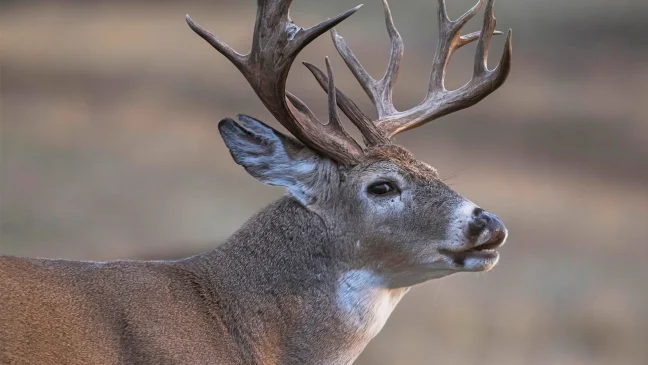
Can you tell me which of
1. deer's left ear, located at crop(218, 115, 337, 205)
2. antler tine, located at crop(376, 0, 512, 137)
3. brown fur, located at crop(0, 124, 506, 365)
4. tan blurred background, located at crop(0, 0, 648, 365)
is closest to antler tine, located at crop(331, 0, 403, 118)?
antler tine, located at crop(376, 0, 512, 137)

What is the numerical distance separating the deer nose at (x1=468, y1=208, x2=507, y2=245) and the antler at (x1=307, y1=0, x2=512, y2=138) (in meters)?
0.86

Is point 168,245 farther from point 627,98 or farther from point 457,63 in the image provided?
point 627,98

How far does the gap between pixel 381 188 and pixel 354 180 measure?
0.15 metres

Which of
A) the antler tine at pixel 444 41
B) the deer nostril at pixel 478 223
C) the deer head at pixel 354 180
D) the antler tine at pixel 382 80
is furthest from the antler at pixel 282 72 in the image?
the antler tine at pixel 444 41

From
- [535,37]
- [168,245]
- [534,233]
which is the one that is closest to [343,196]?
[168,245]

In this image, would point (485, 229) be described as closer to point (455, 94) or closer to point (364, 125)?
point (364, 125)

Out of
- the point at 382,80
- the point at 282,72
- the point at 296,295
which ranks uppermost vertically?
the point at 282,72

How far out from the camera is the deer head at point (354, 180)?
579 cm

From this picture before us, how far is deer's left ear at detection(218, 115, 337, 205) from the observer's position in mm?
6043

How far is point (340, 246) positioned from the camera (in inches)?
232

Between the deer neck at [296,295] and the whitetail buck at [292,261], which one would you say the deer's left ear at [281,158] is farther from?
the deer neck at [296,295]

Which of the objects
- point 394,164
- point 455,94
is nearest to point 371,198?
point 394,164

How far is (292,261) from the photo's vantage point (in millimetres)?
5883

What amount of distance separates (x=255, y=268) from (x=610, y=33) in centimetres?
1189
